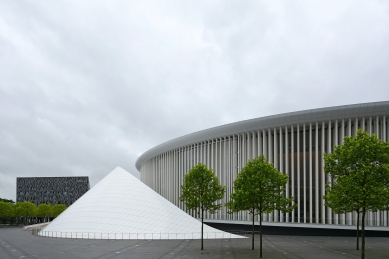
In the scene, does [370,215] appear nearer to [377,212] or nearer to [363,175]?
[377,212]

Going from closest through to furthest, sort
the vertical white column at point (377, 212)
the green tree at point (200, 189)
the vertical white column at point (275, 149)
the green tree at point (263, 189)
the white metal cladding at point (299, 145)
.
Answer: the green tree at point (263, 189)
the green tree at point (200, 189)
the vertical white column at point (377, 212)
the white metal cladding at point (299, 145)
the vertical white column at point (275, 149)

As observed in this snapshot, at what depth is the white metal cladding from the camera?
40312 mm

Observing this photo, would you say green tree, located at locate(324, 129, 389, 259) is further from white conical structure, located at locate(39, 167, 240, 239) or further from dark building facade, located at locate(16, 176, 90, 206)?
dark building facade, located at locate(16, 176, 90, 206)

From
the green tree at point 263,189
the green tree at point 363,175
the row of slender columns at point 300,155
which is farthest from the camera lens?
the row of slender columns at point 300,155

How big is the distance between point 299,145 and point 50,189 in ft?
463

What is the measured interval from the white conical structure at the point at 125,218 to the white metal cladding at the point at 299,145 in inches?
406

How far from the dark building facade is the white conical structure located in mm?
123280

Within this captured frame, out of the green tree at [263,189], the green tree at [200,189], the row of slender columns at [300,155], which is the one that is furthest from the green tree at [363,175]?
the row of slender columns at [300,155]

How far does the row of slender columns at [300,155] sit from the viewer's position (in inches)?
1604

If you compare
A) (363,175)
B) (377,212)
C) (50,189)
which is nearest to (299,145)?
(377,212)

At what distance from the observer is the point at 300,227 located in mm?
42781

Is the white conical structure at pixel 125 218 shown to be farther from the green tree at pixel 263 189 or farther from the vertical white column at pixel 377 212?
the vertical white column at pixel 377 212

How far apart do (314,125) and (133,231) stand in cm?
2348

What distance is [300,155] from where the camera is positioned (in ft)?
145
